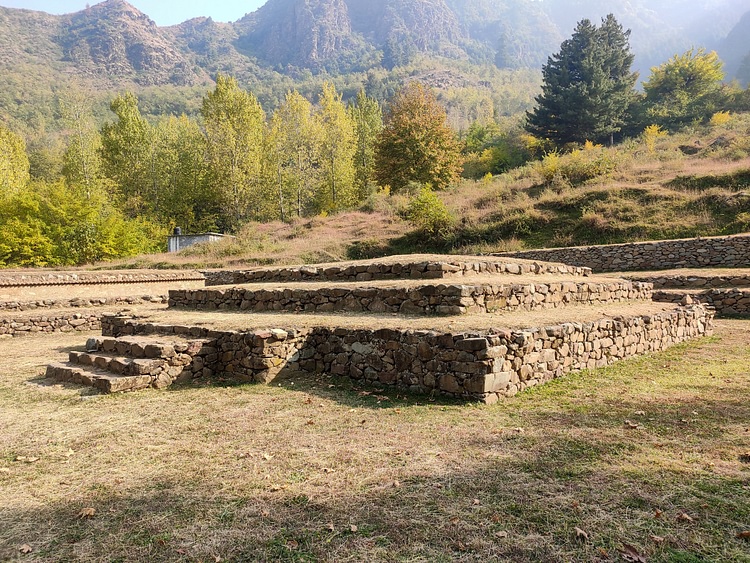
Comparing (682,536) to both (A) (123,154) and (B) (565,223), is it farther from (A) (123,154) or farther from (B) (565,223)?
(A) (123,154)

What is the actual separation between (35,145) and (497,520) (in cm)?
7470

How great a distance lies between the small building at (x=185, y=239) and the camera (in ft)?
92.3

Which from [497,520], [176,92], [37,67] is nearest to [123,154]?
[497,520]

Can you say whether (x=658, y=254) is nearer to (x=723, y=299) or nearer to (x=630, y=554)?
(x=723, y=299)

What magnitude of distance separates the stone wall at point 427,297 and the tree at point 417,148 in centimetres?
2227

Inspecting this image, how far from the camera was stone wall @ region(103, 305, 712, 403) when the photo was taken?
18.5ft

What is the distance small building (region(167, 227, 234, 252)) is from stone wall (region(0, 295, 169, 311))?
39.5ft

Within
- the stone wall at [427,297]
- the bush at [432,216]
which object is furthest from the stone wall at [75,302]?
the bush at [432,216]

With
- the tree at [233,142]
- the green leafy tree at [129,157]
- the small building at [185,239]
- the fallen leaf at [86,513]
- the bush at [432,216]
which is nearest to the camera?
the fallen leaf at [86,513]

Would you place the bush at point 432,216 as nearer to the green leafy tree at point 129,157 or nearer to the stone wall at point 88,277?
the stone wall at point 88,277

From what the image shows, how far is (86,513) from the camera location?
3.21 m

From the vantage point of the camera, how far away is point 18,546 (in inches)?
113

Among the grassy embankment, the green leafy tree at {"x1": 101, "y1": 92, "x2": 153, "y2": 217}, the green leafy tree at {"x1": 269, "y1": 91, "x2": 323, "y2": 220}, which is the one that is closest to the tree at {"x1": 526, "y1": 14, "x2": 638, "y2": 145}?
the grassy embankment

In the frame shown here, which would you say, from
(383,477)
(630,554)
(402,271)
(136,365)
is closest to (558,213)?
(402,271)
